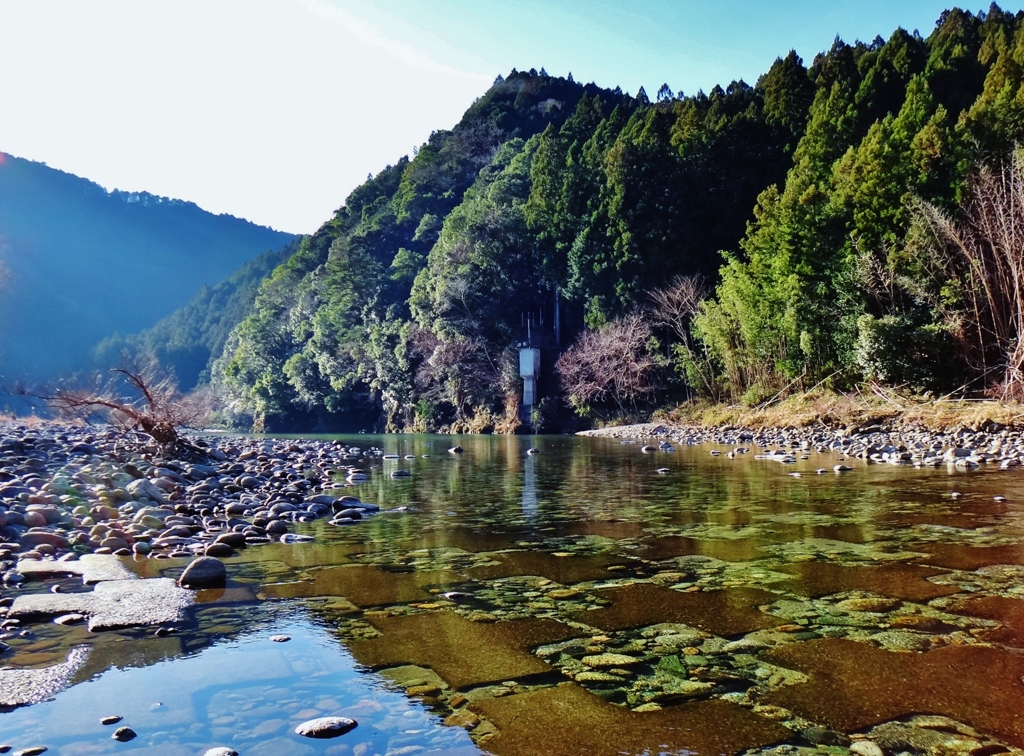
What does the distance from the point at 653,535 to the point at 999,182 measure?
53.1ft

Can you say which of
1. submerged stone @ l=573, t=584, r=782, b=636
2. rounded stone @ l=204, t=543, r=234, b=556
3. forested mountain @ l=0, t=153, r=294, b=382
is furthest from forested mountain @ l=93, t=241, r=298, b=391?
submerged stone @ l=573, t=584, r=782, b=636

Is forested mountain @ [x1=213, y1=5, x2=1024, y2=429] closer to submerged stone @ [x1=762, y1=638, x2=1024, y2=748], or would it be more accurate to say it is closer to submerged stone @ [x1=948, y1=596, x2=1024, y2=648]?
submerged stone @ [x1=948, y1=596, x2=1024, y2=648]

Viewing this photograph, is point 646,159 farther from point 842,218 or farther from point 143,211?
point 143,211

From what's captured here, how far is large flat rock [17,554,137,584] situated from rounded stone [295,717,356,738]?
2.71m

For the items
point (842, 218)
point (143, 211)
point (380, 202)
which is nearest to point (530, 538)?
point (842, 218)

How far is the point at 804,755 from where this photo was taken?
212cm

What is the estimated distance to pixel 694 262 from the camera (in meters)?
31.2

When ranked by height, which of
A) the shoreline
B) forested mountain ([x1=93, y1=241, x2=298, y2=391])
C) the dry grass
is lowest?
the shoreline

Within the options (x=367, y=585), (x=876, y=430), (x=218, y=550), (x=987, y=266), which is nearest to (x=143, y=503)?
(x=218, y=550)

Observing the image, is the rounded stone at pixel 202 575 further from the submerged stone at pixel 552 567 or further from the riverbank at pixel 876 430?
the riverbank at pixel 876 430

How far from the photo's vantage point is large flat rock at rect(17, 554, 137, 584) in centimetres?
451

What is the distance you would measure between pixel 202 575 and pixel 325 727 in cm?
245

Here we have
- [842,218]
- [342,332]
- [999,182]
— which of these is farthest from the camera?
[342,332]

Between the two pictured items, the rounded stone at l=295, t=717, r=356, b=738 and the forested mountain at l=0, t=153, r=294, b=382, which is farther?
the forested mountain at l=0, t=153, r=294, b=382
